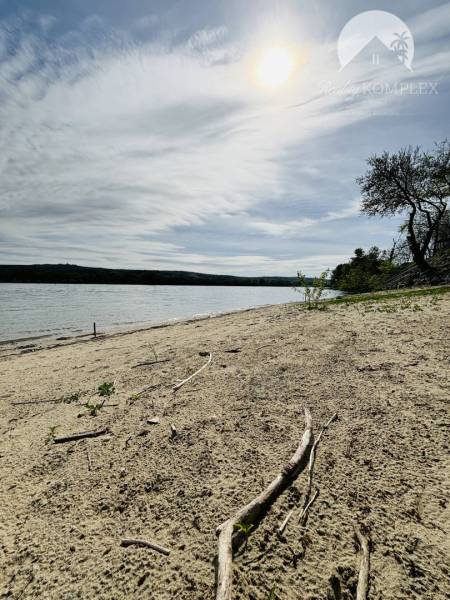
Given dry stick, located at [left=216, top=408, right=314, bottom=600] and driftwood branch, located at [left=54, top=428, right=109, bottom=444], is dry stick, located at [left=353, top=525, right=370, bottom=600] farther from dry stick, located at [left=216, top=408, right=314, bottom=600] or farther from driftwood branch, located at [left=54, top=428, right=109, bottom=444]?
driftwood branch, located at [left=54, top=428, right=109, bottom=444]

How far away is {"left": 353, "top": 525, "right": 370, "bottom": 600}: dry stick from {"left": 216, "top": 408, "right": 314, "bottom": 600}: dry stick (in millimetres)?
702

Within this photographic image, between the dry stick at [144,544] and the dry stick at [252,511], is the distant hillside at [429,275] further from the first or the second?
the dry stick at [144,544]

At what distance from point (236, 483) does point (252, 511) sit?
0.46 metres

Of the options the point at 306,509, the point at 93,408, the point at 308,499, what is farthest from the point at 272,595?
the point at 93,408

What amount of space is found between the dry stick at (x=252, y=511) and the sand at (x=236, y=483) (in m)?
0.10

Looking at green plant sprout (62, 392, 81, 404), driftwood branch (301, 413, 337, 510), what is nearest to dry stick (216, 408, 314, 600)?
driftwood branch (301, 413, 337, 510)

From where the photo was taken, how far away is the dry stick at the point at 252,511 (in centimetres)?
203

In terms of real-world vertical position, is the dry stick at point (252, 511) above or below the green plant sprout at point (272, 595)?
above

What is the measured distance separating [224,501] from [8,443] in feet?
11.6

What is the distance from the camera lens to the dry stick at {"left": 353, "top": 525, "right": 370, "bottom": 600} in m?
1.94

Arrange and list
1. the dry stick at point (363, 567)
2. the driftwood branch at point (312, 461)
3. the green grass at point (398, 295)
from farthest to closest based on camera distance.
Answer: the green grass at point (398, 295), the driftwood branch at point (312, 461), the dry stick at point (363, 567)

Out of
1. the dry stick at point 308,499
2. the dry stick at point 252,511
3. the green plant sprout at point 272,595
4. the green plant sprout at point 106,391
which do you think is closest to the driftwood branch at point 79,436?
the green plant sprout at point 106,391

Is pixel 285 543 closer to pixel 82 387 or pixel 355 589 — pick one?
pixel 355 589

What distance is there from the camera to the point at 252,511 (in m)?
2.58
